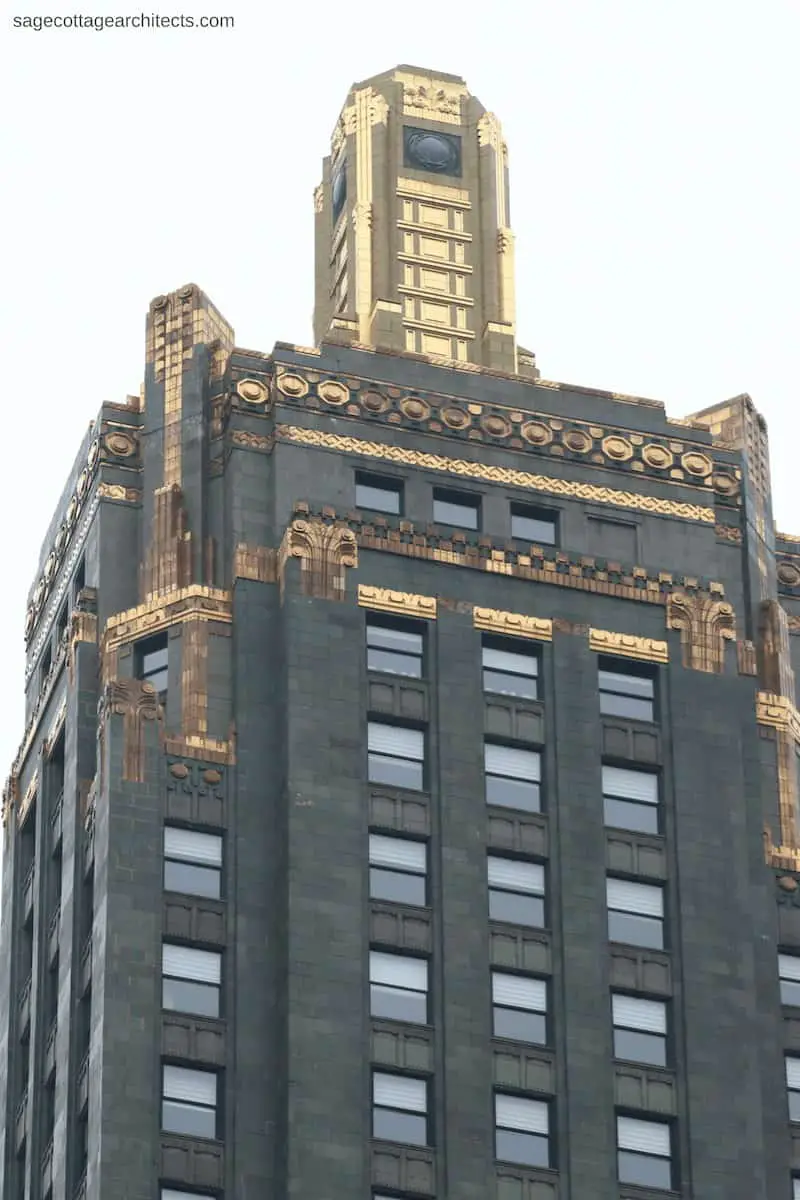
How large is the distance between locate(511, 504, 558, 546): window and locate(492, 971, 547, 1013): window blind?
18356mm

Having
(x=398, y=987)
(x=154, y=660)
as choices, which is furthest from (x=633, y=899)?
(x=154, y=660)

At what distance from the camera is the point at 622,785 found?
145 metres

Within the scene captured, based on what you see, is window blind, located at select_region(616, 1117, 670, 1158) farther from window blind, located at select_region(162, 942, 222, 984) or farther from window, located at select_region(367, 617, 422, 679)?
window, located at select_region(367, 617, 422, 679)

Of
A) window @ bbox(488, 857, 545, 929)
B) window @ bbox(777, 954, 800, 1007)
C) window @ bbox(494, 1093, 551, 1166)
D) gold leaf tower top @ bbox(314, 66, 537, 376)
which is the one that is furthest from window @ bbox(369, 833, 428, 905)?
gold leaf tower top @ bbox(314, 66, 537, 376)

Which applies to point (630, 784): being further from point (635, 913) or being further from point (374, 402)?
point (374, 402)

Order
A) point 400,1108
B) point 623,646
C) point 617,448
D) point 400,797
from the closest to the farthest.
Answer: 1. point 400,1108
2. point 400,797
3. point 623,646
4. point 617,448

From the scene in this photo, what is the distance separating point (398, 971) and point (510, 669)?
43.2 ft

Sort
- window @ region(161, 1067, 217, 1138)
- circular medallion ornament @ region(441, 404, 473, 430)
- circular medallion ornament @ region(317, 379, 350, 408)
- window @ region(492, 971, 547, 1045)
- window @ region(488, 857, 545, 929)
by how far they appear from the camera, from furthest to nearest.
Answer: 1. circular medallion ornament @ region(441, 404, 473, 430)
2. circular medallion ornament @ region(317, 379, 350, 408)
3. window @ region(488, 857, 545, 929)
4. window @ region(492, 971, 547, 1045)
5. window @ region(161, 1067, 217, 1138)

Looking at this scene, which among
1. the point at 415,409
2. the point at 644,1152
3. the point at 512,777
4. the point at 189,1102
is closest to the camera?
the point at 189,1102

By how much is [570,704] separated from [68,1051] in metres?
21.1

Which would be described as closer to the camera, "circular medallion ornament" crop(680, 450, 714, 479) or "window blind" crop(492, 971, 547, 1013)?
"window blind" crop(492, 971, 547, 1013)

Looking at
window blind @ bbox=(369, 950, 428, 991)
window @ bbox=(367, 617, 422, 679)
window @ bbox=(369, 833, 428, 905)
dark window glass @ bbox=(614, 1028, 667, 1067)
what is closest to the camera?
window blind @ bbox=(369, 950, 428, 991)

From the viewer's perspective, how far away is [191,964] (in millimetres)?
137500

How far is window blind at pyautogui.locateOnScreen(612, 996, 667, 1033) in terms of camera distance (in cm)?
14012
